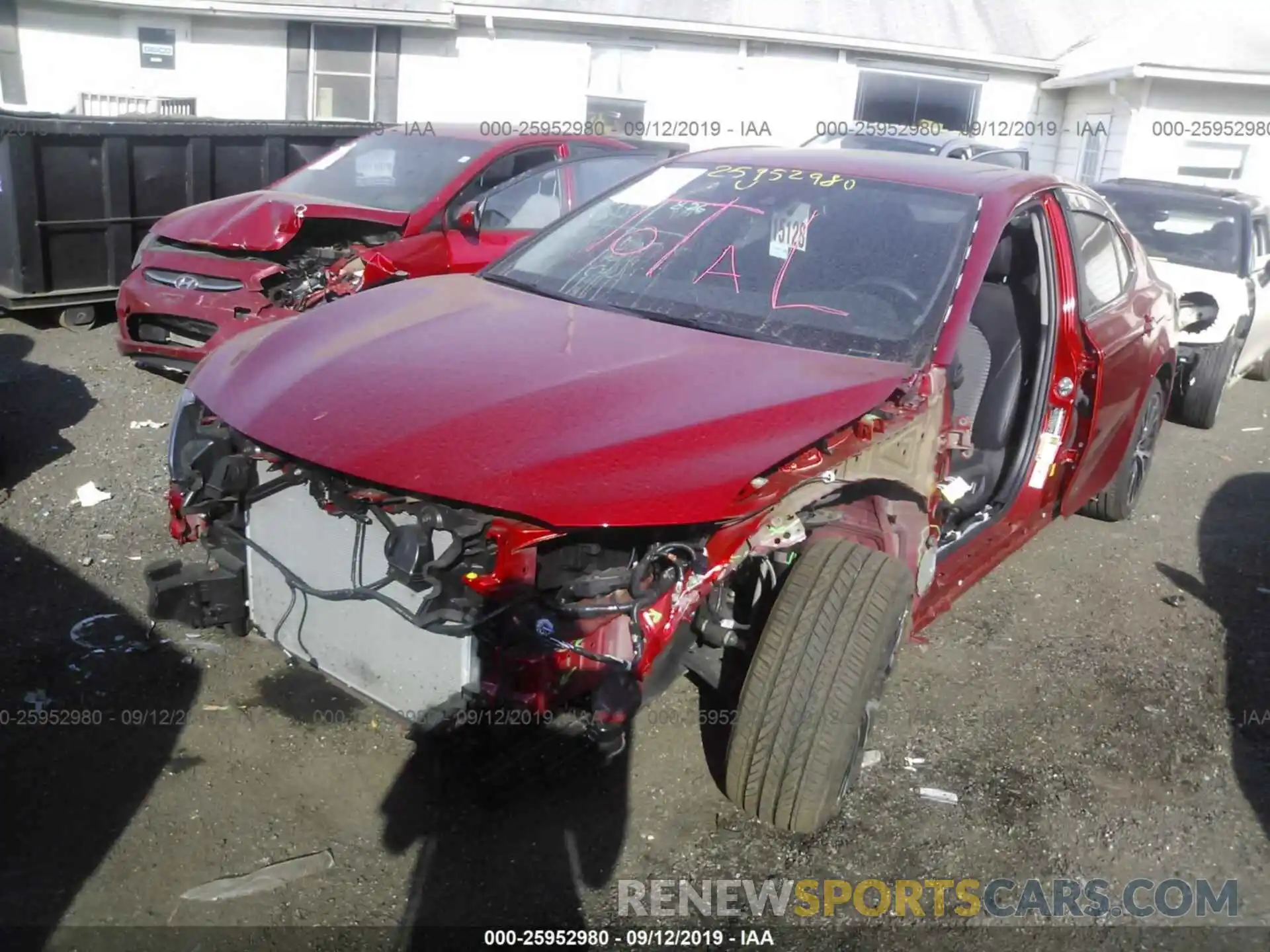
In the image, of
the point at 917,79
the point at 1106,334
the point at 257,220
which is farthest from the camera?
the point at 917,79

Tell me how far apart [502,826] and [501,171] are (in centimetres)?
550

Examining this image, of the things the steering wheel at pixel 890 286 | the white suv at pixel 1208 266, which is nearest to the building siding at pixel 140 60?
the white suv at pixel 1208 266

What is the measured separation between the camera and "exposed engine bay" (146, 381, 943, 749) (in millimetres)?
2594

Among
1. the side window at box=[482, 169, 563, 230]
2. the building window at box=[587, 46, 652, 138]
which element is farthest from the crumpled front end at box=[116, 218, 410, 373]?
the building window at box=[587, 46, 652, 138]

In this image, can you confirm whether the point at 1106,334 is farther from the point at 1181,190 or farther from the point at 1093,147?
the point at 1093,147

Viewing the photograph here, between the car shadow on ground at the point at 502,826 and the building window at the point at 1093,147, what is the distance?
50.6 feet

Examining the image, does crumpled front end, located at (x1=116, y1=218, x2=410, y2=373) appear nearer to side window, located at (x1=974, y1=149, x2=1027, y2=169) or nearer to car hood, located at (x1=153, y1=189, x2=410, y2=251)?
car hood, located at (x1=153, y1=189, x2=410, y2=251)

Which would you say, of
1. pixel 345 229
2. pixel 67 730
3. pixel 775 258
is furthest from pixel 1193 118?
pixel 67 730

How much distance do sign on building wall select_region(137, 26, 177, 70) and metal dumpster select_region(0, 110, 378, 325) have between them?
260 inches

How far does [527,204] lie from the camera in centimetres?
744

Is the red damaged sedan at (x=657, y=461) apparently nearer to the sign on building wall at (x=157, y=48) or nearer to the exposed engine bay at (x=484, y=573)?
the exposed engine bay at (x=484, y=573)

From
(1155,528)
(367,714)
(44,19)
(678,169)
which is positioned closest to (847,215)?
(678,169)

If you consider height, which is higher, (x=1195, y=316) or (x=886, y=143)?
(x=886, y=143)

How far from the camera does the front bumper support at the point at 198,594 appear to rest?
10.4 feet
